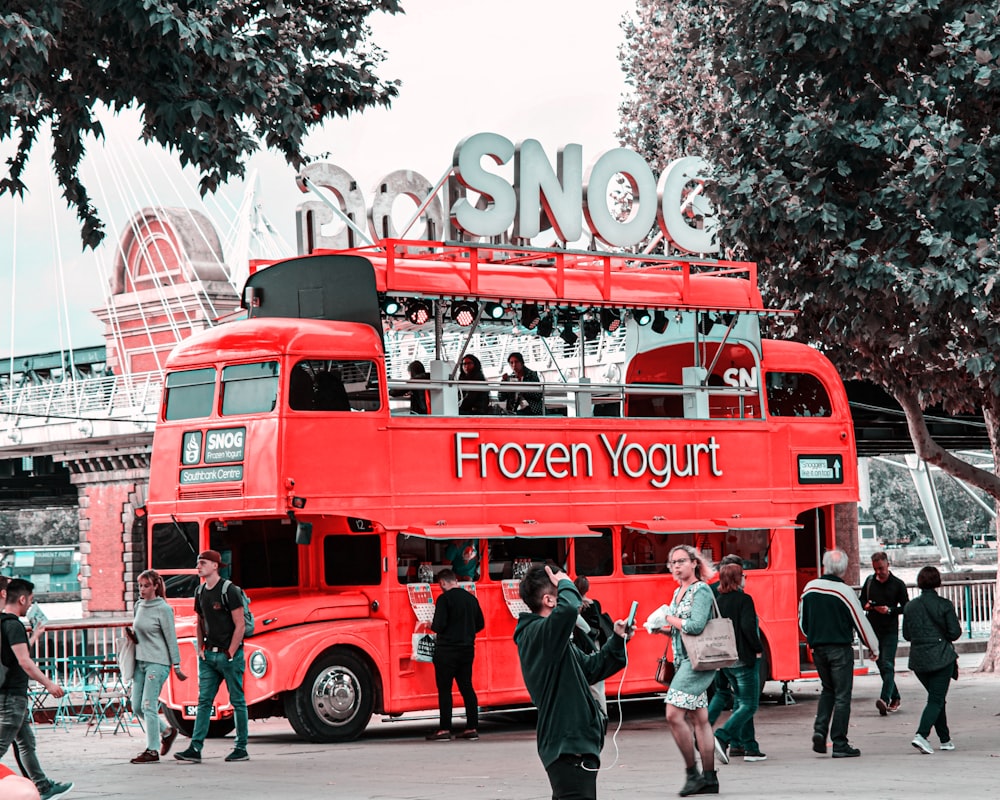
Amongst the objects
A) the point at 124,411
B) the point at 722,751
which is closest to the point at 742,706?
the point at 722,751

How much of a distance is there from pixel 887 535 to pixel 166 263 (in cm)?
7881

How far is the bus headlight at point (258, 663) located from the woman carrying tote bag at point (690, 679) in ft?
17.6

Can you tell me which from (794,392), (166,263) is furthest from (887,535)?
(794,392)

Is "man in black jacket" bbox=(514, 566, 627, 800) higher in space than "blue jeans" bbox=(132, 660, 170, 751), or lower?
higher

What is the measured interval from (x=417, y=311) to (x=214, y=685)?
4.83 metres

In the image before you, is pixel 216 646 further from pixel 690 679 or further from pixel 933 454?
pixel 933 454

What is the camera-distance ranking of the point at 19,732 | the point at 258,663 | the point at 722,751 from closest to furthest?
the point at 19,732
the point at 722,751
the point at 258,663

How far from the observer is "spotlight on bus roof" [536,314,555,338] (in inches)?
720

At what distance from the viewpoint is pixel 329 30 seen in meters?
14.2

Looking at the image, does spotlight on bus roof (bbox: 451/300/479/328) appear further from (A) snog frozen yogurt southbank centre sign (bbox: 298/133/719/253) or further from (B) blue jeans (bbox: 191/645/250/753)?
(B) blue jeans (bbox: 191/645/250/753)

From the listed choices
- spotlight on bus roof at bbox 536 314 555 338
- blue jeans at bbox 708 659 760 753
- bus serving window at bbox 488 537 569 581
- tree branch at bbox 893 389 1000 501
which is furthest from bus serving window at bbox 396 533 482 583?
tree branch at bbox 893 389 1000 501

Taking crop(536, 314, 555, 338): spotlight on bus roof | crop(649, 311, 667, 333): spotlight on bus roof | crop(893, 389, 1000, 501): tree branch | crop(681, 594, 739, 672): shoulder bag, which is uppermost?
crop(649, 311, 667, 333): spotlight on bus roof

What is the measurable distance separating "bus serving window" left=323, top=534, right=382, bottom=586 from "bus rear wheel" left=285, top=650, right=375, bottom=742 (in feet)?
3.09

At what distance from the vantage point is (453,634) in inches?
636
